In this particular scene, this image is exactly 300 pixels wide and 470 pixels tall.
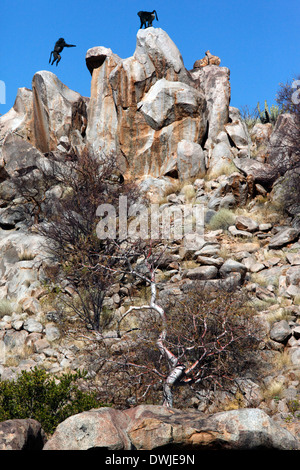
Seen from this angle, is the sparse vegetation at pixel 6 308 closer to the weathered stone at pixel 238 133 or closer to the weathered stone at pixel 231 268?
the weathered stone at pixel 231 268

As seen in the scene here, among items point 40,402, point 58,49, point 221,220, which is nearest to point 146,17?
point 58,49

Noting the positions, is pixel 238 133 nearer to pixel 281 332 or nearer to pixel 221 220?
pixel 221 220

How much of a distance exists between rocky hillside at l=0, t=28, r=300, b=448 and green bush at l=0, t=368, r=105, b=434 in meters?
2.25

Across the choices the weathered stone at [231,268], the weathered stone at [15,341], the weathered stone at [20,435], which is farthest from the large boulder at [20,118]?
the weathered stone at [20,435]

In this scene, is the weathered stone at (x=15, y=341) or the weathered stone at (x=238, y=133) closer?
the weathered stone at (x=15, y=341)

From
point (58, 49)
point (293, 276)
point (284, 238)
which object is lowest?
point (293, 276)

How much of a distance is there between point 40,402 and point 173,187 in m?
12.4

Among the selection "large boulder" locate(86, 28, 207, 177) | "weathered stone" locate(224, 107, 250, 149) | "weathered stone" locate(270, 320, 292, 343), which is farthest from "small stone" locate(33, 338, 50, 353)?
"weathered stone" locate(224, 107, 250, 149)

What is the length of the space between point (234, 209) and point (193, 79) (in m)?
8.23

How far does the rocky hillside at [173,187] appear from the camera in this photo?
10047mm

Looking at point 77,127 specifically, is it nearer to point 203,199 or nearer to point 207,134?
point 207,134

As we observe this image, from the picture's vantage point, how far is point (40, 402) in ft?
23.4

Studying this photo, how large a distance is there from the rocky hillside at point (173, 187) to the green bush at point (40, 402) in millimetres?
2252

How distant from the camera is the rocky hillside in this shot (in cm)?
1005
